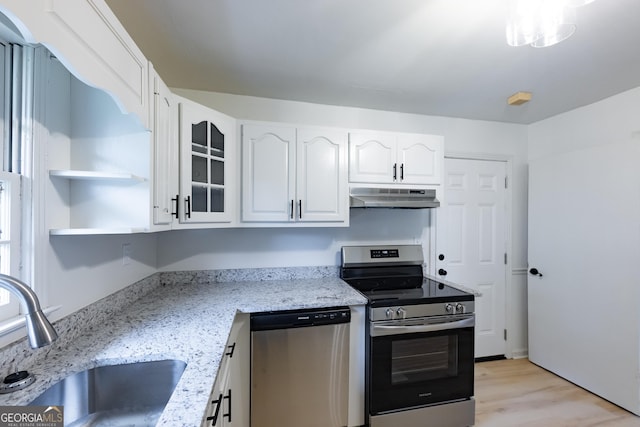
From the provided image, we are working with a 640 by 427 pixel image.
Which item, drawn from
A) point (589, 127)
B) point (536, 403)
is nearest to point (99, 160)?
point (536, 403)

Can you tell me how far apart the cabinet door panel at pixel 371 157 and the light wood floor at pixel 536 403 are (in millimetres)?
1910

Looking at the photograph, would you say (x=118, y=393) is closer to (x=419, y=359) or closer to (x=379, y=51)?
(x=419, y=359)

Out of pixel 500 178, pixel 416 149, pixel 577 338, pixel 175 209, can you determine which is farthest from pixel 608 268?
pixel 175 209

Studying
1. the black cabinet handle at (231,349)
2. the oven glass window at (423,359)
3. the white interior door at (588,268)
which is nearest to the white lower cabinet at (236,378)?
the black cabinet handle at (231,349)

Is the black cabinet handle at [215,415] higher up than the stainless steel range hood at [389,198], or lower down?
lower down

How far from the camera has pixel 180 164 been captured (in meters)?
1.66

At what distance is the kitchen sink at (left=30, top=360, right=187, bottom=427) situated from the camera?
0.97 m

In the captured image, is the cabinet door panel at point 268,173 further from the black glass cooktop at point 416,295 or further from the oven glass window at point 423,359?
the oven glass window at point 423,359

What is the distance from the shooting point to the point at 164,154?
1500 millimetres

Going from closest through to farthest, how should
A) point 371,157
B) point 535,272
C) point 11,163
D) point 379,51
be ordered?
1. point 11,163
2. point 379,51
3. point 371,157
4. point 535,272

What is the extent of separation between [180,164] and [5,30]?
2.67ft

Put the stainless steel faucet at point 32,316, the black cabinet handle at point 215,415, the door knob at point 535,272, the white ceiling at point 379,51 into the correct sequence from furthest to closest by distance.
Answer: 1. the door knob at point 535,272
2. the white ceiling at point 379,51
3. the black cabinet handle at point 215,415
4. the stainless steel faucet at point 32,316

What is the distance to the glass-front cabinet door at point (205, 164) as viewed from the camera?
1.69 m

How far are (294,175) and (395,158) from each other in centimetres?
82
